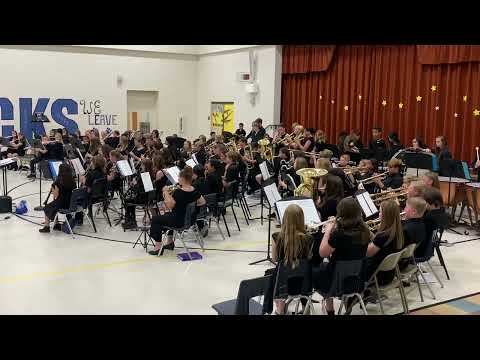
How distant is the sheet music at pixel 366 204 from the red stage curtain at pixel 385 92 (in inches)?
261

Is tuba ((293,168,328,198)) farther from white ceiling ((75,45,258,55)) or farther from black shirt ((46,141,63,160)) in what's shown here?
white ceiling ((75,45,258,55))

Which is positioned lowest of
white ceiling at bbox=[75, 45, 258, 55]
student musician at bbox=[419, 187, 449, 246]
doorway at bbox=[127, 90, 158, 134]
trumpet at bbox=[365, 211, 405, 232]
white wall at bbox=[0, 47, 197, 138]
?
trumpet at bbox=[365, 211, 405, 232]

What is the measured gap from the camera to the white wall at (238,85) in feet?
60.3

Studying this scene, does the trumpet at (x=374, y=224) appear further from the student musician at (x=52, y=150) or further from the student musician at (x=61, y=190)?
the student musician at (x=52, y=150)

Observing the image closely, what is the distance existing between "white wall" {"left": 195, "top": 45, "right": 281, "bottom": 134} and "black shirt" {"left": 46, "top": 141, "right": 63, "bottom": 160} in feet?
23.9

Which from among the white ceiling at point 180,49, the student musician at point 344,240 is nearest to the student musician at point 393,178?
the student musician at point 344,240

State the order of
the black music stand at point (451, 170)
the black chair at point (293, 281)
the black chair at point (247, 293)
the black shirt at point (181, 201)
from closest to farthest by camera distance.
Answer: the black chair at point (247, 293) < the black chair at point (293, 281) < the black shirt at point (181, 201) < the black music stand at point (451, 170)

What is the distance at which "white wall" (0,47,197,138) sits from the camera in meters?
18.4

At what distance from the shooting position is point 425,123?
13.7 m

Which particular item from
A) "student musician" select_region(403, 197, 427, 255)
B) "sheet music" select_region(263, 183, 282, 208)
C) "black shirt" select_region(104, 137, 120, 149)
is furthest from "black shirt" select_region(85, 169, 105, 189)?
"black shirt" select_region(104, 137, 120, 149)

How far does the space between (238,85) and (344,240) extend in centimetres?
1520

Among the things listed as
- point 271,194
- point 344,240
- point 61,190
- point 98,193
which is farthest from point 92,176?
point 344,240

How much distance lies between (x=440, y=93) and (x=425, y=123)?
85 cm
